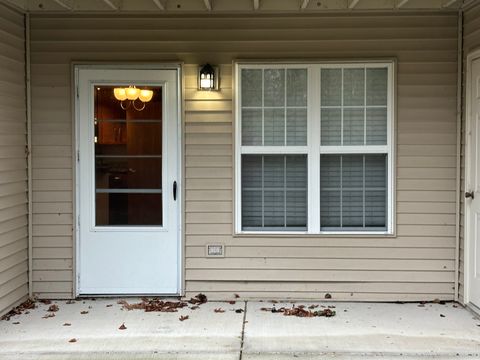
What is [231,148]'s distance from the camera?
4922 millimetres

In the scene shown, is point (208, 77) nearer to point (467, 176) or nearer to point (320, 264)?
point (320, 264)

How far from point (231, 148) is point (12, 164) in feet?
5.94

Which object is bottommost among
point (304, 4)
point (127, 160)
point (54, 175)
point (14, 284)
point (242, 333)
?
point (242, 333)

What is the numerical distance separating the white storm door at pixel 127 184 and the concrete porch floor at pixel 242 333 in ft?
1.10

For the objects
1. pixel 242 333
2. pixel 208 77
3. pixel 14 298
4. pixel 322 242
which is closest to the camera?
pixel 242 333

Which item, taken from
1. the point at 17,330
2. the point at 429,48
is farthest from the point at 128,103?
the point at 429,48

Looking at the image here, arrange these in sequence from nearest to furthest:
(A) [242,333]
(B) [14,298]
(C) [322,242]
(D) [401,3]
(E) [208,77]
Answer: (A) [242,333], (D) [401,3], (B) [14,298], (E) [208,77], (C) [322,242]

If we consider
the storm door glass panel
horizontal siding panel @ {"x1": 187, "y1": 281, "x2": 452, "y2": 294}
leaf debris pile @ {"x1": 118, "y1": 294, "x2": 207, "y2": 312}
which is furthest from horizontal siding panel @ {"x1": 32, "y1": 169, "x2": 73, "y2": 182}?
horizontal siding panel @ {"x1": 187, "y1": 281, "x2": 452, "y2": 294}

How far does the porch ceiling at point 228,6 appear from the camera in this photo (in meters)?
4.67

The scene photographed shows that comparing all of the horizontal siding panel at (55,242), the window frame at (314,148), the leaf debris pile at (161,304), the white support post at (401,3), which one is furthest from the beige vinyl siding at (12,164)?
the white support post at (401,3)

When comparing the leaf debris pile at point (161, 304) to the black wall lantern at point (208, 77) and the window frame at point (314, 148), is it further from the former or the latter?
the black wall lantern at point (208, 77)

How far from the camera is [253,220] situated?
5.01 meters

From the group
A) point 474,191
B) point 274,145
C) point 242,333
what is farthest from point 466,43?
point 242,333

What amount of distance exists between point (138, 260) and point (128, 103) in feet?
4.50
